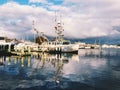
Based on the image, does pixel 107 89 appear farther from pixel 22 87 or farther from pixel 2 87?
pixel 2 87

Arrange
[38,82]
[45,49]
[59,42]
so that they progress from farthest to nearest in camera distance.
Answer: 1. [59,42]
2. [45,49]
3. [38,82]

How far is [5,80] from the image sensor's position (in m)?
45.3

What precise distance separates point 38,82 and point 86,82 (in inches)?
330

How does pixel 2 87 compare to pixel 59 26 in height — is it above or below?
below

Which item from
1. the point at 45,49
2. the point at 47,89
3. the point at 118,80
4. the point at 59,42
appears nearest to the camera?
the point at 47,89

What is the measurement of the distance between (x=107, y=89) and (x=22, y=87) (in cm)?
1304

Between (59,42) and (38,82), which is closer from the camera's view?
(38,82)

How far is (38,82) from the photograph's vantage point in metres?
44.2

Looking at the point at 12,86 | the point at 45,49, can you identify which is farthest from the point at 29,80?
the point at 45,49

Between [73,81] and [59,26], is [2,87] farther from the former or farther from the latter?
[59,26]

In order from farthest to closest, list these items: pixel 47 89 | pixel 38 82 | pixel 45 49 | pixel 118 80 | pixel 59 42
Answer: pixel 59 42 → pixel 45 49 → pixel 118 80 → pixel 38 82 → pixel 47 89

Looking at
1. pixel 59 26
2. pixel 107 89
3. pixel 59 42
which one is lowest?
pixel 107 89

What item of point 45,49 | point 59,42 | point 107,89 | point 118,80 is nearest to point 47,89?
point 107,89

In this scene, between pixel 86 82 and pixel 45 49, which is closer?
pixel 86 82
